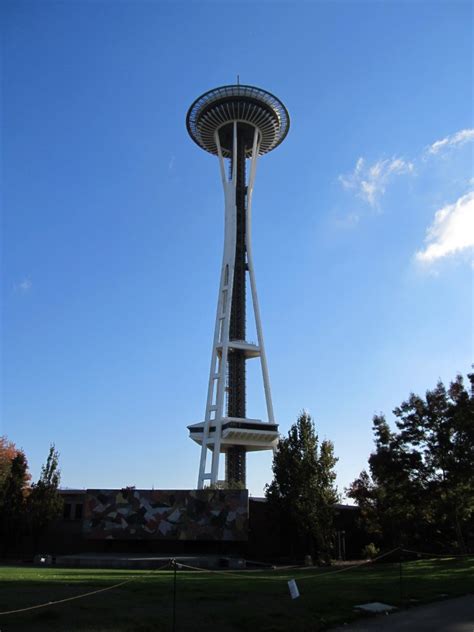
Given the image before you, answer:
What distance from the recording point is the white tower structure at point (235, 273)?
58562 millimetres

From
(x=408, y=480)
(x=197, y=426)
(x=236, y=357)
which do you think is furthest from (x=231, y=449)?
(x=408, y=480)

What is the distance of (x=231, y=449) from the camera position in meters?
61.3

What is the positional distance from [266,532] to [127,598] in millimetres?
27478

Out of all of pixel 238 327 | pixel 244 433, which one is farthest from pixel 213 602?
pixel 238 327

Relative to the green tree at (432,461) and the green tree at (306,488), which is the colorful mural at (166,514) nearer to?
the green tree at (306,488)

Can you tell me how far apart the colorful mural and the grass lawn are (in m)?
18.7

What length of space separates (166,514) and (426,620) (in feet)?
93.9

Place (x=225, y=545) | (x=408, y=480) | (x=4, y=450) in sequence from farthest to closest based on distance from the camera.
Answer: (x=4, y=450)
(x=225, y=545)
(x=408, y=480)

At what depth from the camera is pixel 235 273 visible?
6569cm

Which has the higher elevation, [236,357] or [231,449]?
[236,357]

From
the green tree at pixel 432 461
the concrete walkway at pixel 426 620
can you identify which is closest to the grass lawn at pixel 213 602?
the concrete walkway at pixel 426 620

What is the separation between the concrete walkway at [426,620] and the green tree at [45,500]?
31011mm

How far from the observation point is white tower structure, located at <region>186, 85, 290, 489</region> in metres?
58.6

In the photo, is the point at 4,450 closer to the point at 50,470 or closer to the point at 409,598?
the point at 50,470
